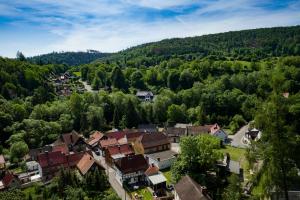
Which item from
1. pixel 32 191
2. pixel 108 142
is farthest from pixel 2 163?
pixel 108 142

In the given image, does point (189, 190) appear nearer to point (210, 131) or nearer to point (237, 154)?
point (237, 154)

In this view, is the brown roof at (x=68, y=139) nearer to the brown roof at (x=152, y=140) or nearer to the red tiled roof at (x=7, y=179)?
the brown roof at (x=152, y=140)

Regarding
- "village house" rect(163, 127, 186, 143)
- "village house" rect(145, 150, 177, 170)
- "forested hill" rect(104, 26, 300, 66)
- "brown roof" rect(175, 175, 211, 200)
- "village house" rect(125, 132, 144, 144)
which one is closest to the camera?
"brown roof" rect(175, 175, 211, 200)

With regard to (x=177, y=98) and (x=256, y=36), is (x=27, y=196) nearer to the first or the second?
(x=177, y=98)

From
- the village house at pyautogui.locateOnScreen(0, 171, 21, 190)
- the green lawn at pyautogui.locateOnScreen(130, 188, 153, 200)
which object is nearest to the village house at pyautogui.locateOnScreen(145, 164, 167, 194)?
the green lawn at pyautogui.locateOnScreen(130, 188, 153, 200)

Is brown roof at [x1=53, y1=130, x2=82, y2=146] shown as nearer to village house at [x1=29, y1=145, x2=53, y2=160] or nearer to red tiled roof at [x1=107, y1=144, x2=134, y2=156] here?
village house at [x1=29, y1=145, x2=53, y2=160]


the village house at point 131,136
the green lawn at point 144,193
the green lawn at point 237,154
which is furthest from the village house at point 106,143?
the green lawn at point 237,154

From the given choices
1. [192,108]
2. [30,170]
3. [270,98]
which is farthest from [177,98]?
[270,98]
